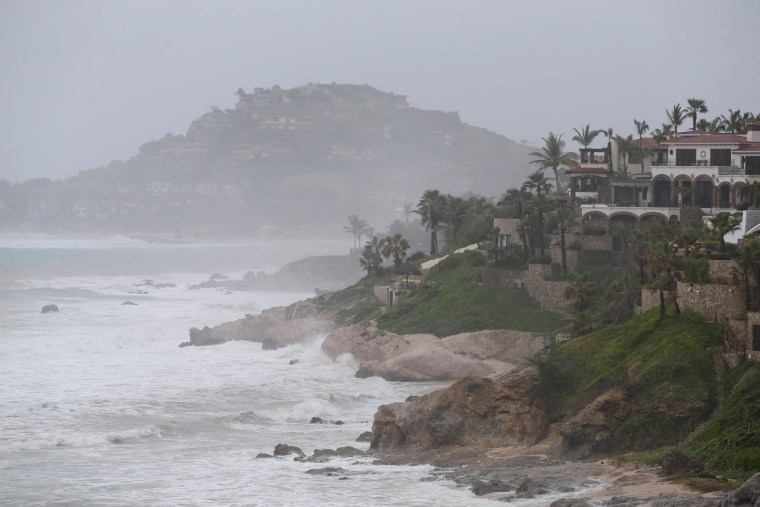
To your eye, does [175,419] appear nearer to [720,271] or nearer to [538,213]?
[720,271]

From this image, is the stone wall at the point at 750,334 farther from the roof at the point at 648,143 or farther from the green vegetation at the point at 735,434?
the roof at the point at 648,143

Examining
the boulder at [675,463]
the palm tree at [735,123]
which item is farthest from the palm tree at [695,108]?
→ the boulder at [675,463]

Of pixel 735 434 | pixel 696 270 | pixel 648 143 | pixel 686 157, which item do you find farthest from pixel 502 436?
pixel 648 143

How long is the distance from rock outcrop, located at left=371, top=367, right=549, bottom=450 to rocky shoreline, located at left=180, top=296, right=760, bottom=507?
3cm

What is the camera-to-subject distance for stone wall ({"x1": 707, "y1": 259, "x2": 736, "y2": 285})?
42900mm

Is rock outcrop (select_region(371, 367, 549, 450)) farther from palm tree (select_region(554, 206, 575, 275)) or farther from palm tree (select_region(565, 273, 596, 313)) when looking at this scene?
palm tree (select_region(554, 206, 575, 275))

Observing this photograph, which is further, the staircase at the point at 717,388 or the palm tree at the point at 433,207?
the palm tree at the point at 433,207

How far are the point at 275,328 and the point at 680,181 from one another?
25277mm

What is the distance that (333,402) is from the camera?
56.6 m

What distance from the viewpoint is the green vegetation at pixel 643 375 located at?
40062 millimetres

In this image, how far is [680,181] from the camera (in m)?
67.6

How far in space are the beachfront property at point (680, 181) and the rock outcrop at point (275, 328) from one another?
17.3 m

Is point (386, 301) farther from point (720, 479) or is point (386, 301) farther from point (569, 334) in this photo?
point (720, 479)

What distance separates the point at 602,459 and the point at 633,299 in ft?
43.6
